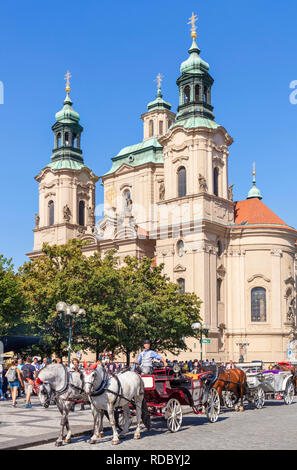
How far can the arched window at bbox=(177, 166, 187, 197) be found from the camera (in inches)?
2343

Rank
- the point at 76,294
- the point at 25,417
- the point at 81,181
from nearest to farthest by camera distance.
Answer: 1. the point at 25,417
2. the point at 76,294
3. the point at 81,181

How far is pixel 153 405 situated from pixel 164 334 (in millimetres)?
26154

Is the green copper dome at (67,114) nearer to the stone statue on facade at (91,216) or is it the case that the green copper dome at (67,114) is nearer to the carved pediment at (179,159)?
the stone statue on facade at (91,216)

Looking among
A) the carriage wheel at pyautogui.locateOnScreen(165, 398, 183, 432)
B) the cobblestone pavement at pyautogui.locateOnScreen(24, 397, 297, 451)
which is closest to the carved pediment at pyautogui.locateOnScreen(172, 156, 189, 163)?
the cobblestone pavement at pyautogui.locateOnScreen(24, 397, 297, 451)

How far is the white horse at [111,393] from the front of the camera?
13.2m

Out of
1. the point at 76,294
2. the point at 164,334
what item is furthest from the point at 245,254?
the point at 76,294

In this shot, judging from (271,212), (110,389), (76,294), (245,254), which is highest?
(271,212)

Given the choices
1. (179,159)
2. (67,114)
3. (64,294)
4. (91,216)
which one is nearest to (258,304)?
(179,159)

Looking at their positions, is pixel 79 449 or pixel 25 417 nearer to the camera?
pixel 79 449

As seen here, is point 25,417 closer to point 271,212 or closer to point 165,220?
point 165,220

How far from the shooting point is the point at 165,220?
59.4 meters

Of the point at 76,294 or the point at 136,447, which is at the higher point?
the point at 76,294

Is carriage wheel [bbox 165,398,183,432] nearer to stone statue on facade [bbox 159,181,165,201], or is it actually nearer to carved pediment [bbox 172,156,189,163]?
carved pediment [bbox 172,156,189,163]

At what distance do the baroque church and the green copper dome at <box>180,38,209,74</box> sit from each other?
106mm
